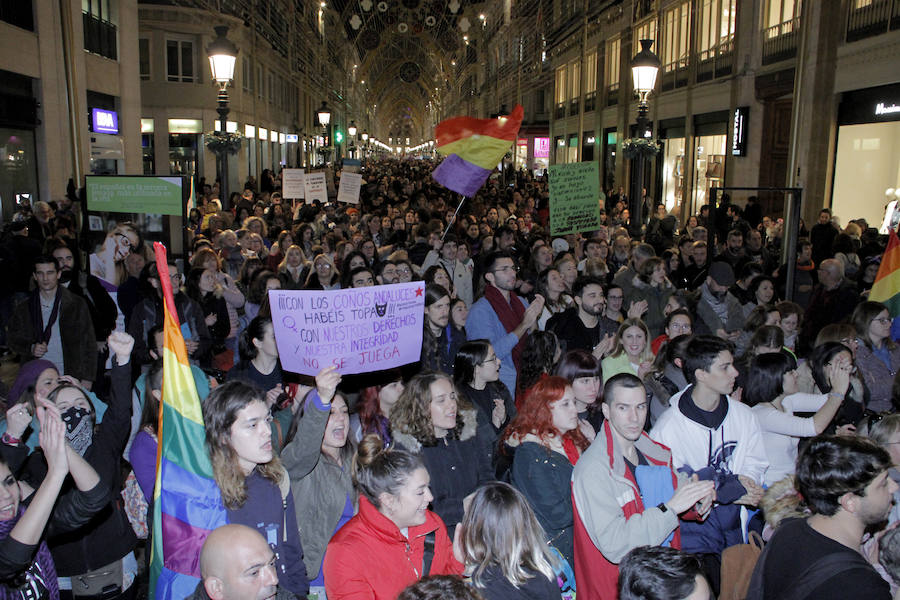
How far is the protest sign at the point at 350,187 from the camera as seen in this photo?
61.4 ft

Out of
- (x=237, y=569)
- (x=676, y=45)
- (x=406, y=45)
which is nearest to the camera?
(x=237, y=569)

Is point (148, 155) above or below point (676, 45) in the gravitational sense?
below

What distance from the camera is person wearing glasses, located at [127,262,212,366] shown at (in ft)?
24.4

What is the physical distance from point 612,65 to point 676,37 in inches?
301

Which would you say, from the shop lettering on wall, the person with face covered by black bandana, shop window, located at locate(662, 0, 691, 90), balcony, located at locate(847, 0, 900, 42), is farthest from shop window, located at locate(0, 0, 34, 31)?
shop window, located at locate(662, 0, 691, 90)

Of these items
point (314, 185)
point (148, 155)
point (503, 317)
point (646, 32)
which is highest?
point (646, 32)

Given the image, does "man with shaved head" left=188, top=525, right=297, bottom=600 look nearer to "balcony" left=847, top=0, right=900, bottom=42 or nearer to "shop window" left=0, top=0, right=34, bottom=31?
"balcony" left=847, top=0, right=900, bottom=42

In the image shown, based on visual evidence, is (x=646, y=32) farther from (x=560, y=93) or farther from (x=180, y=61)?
(x=180, y=61)

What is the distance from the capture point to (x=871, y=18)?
16500 mm

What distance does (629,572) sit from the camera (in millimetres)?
3027

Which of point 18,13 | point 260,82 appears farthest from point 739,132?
point 260,82

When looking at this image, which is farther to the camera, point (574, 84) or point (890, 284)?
point (574, 84)

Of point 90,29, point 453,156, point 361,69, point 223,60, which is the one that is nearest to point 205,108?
point 90,29

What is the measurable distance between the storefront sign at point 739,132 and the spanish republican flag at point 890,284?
15427 mm
